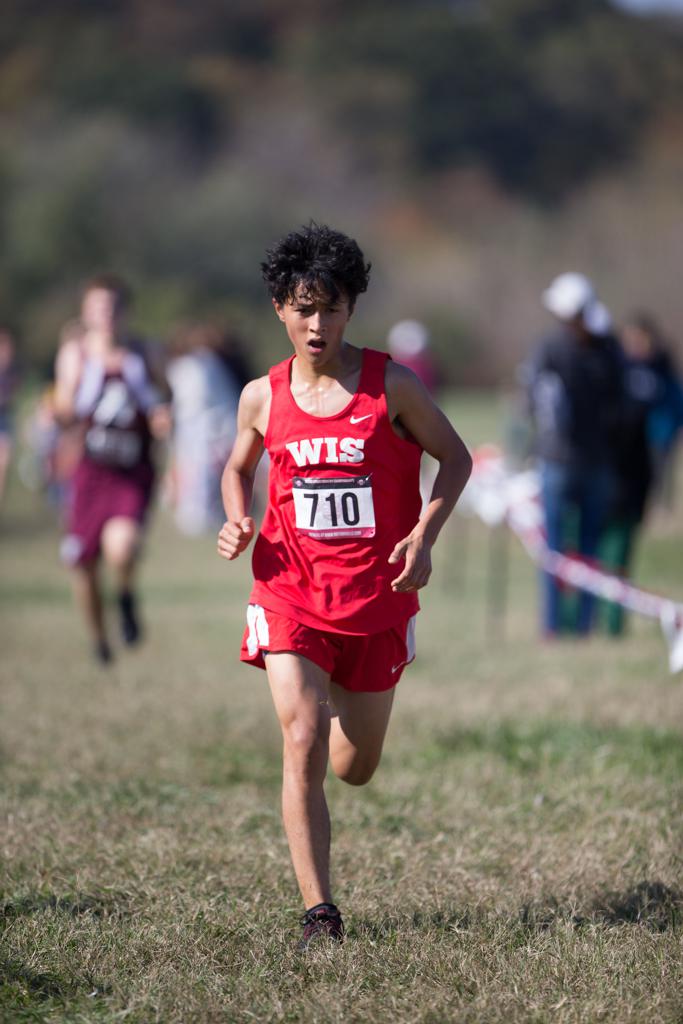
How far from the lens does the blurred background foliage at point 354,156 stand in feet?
200

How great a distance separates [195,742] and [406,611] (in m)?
2.87

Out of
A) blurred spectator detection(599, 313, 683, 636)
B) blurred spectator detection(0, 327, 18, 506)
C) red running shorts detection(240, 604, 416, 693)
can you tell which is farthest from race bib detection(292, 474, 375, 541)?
blurred spectator detection(0, 327, 18, 506)

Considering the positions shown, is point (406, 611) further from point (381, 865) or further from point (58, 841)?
point (58, 841)

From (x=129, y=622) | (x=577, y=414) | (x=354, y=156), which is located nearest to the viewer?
(x=129, y=622)

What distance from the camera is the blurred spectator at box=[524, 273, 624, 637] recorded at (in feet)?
32.3

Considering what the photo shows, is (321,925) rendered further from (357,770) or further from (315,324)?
(315,324)

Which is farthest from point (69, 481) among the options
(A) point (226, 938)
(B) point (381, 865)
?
(A) point (226, 938)

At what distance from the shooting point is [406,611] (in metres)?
4.49

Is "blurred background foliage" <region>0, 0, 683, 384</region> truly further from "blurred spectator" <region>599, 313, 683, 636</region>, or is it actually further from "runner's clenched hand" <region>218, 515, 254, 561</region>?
"runner's clenched hand" <region>218, 515, 254, 561</region>

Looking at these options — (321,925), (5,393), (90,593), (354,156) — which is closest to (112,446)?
(90,593)

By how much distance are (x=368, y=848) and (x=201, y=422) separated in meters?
14.3

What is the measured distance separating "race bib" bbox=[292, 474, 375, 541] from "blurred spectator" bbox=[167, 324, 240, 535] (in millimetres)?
14145

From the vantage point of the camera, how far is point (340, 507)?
4.36 meters

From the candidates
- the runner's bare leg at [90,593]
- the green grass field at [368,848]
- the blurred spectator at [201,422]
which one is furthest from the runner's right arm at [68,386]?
the blurred spectator at [201,422]
